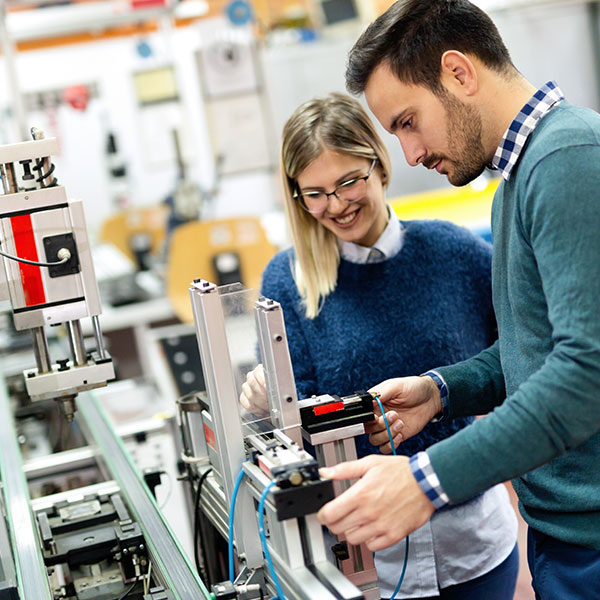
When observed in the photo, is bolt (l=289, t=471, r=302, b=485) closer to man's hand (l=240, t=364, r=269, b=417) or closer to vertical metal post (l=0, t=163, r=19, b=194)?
man's hand (l=240, t=364, r=269, b=417)

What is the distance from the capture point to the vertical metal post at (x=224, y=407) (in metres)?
1.24

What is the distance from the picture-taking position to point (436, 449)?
3.55 ft

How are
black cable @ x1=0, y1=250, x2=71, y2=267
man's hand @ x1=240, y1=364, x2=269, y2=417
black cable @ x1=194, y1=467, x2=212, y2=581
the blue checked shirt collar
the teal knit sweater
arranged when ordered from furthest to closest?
black cable @ x1=194, y1=467, x2=212, y2=581, black cable @ x1=0, y1=250, x2=71, y2=267, man's hand @ x1=240, y1=364, x2=269, y2=417, the blue checked shirt collar, the teal knit sweater

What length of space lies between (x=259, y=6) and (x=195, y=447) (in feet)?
20.1

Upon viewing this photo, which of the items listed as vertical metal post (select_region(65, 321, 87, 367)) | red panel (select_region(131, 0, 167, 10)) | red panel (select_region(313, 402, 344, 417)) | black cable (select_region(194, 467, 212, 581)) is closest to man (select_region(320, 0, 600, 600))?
red panel (select_region(313, 402, 344, 417))

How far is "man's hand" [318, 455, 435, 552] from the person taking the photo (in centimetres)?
108

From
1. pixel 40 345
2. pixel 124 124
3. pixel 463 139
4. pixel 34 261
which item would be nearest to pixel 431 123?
pixel 463 139

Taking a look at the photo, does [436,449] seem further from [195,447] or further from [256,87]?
[256,87]

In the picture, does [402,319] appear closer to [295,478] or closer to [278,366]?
[278,366]

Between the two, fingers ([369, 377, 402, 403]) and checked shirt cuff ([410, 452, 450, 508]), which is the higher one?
fingers ([369, 377, 402, 403])

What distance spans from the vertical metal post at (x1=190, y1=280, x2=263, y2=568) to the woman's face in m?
Answer: 0.51

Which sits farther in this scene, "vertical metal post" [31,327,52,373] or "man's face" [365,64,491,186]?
"vertical metal post" [31,327,52,373]

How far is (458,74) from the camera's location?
120cm

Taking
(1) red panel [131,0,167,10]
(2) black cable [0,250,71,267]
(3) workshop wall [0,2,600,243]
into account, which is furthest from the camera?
(3) workshop wall [0,2,600,243]
